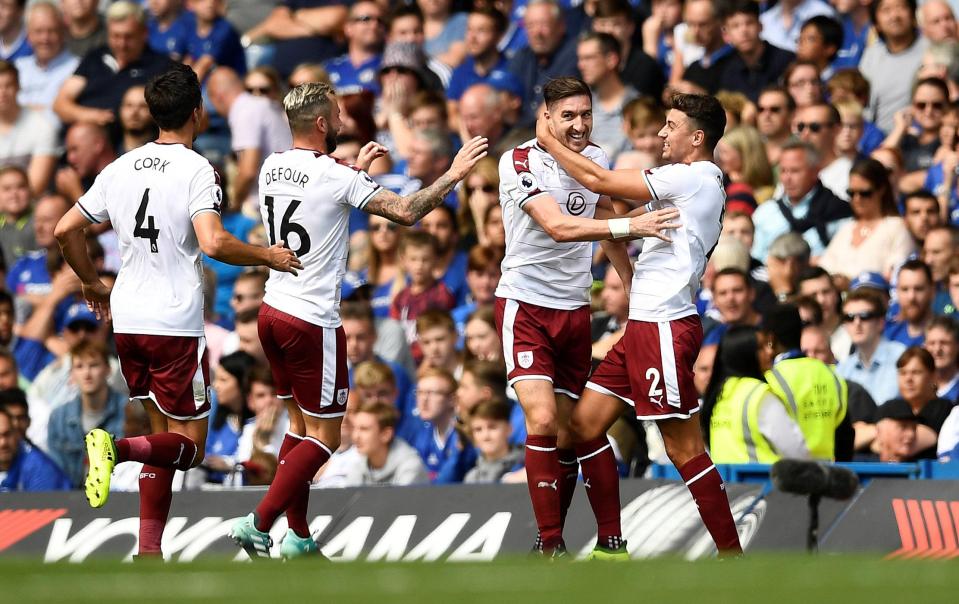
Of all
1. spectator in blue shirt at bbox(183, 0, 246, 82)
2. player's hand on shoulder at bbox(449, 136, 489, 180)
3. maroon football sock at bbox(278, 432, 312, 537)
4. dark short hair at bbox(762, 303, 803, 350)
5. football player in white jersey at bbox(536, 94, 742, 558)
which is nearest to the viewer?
football player in white jersey at bbox(536, 94, 742, 558)

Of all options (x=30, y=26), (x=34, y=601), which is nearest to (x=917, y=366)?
(x=34, y=601)

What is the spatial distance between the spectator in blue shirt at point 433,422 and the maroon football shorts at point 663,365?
13.8 feet

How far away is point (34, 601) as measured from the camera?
20.0 ft

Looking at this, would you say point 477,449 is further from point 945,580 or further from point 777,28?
point 945,580

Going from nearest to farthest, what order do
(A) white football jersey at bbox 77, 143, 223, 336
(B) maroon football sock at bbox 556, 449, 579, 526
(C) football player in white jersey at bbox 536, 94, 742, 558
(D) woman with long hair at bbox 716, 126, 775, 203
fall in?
(C) football player in white jersey at bbox 536, 94, 742, 558 → (A) white football jersey at bbox 77, 143, 223, 336 → (B) maroon football sock at bbox 556, 449, 579, 526 → (D) woman with long hair at bbox 716, 126, 775, 203

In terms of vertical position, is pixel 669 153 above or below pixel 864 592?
above

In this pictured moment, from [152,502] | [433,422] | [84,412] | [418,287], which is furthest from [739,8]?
[152,502]

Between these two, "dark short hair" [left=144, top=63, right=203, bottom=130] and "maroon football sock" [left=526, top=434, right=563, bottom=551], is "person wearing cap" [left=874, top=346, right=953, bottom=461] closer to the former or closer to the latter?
"maroon football sock" [left=526, top=434, right=563, bottom=551]

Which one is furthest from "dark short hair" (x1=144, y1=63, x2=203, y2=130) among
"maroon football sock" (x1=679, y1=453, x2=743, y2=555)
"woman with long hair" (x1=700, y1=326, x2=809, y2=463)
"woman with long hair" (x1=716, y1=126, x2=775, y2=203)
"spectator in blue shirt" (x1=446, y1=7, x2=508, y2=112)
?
"spectator in blue shirt" (x1=446, y1=7, x2=508, y2=112)

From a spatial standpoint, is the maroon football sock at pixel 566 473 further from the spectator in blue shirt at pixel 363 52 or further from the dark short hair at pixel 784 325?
the spectator in blue shirt at pixel 363 52

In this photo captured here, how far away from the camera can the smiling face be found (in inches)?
396

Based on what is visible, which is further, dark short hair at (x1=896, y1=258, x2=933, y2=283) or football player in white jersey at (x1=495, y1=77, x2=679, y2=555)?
dark short hair at (x1=896, y1=258, x2=933, y2=283)

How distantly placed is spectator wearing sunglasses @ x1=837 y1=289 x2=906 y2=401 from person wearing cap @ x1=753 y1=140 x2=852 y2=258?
4.83ft

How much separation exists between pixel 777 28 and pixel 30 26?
8.17 meters
